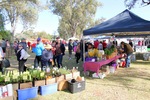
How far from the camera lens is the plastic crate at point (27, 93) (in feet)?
15.6

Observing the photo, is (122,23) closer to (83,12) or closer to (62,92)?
(62,92)

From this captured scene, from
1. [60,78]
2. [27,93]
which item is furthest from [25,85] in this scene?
[60,78]

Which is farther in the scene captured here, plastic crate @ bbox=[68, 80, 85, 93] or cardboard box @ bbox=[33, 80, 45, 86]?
plastic crate @ bbox=[68, 80, 85, 93]

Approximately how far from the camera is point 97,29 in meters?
8.32

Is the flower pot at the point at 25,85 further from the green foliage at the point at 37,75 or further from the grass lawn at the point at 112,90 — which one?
the grass lawn at the point at 112,90

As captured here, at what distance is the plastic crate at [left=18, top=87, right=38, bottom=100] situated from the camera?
4.76m

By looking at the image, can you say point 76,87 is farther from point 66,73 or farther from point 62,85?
point 66,73

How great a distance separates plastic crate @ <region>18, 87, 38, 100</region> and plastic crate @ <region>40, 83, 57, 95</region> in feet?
0.69

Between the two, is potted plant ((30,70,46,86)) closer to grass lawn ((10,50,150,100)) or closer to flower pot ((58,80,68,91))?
grass lawn ((10,50,150,100))

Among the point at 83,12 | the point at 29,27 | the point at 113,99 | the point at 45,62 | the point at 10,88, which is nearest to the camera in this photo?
the point at 10,88

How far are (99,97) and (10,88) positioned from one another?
2313 mm

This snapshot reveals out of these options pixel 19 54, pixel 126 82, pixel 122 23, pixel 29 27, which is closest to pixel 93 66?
pixel 126 82

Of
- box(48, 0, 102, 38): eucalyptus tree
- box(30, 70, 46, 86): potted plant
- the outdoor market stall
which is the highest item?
box(48, 0, 102, 38): eucalyptus tree

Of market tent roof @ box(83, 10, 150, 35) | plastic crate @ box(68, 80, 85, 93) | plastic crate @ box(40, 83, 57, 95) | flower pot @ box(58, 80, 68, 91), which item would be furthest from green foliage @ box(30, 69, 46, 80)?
market tent roof @ box(83, 10, 150, 35)
